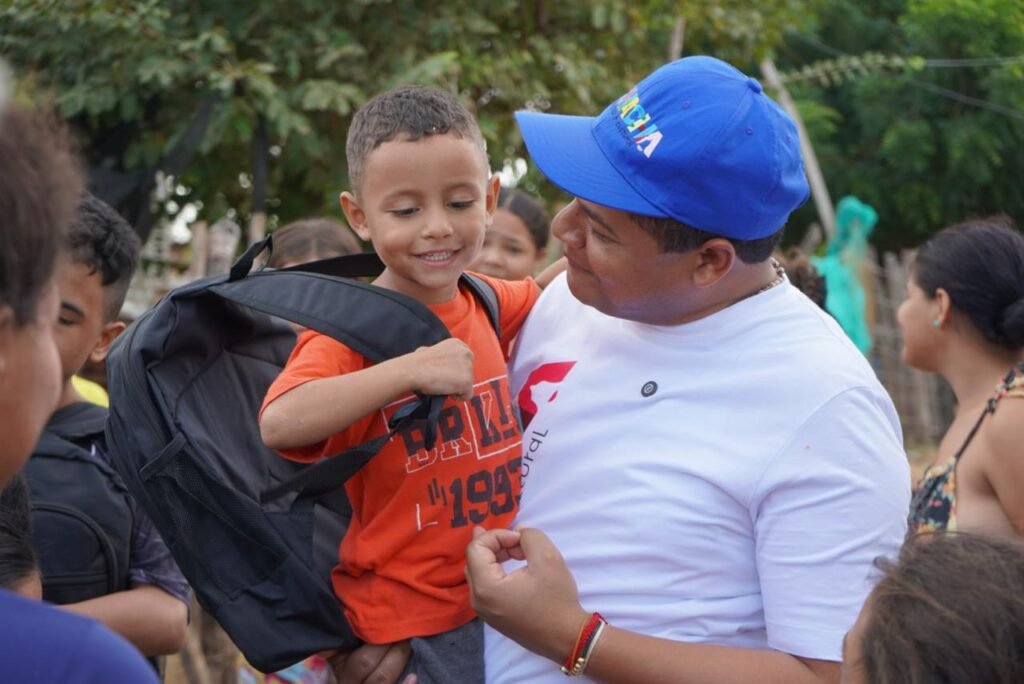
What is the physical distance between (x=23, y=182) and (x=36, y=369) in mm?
194

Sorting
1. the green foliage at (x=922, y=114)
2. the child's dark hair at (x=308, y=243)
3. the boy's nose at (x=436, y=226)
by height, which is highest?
the boy's nose at (x=436, y=226)

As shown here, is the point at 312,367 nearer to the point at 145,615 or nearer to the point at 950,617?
the point at 145,615

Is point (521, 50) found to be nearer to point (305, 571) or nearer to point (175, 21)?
point (175, 21)

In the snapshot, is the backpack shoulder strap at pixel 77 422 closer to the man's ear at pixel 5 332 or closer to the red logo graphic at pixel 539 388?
the red logo graphic at pixel 539 388

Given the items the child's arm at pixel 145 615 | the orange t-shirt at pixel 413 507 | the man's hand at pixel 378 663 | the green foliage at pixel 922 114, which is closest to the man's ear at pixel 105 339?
the child's arm at pixel 145 615

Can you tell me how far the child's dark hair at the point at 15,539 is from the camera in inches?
85.7

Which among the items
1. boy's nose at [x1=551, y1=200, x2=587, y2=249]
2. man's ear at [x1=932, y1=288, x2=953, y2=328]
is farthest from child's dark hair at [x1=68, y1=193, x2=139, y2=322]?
man's ear at [x1=932, y1=288, x2=953, y2=328]

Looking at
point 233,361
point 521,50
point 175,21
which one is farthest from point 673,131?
point 521,50

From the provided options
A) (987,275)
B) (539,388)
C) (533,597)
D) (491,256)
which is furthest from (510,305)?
(491,256)

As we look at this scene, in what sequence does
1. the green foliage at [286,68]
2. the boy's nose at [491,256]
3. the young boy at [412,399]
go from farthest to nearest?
the green foliage at [286,68] < the boy's nose at [491,256] < the young boy at [412,399]

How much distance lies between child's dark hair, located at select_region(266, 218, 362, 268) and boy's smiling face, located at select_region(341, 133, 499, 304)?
5.84 ft

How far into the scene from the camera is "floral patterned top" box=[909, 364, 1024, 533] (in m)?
3.53

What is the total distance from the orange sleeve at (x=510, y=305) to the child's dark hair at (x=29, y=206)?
4.80 feet

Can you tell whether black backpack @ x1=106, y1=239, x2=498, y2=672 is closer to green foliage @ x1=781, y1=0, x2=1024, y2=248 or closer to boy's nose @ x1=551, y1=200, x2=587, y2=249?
boy's nose @ x1=551, y1=200, x2=587, y2=249
